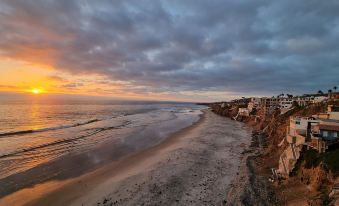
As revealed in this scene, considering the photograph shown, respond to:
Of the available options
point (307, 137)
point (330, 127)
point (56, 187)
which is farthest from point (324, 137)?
point (56, 187)

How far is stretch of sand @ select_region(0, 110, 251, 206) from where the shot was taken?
50.8 ft

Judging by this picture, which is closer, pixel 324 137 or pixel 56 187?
pixel 56 187

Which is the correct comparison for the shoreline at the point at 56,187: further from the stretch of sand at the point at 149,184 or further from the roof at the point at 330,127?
the roof at the point at 330,127

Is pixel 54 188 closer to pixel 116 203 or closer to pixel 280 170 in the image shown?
pixel 116 203

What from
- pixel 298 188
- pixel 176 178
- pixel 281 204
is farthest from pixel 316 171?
pixel 176 178

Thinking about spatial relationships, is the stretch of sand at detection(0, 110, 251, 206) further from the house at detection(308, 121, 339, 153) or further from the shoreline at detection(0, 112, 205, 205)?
the house at detection(308, 121, 339, 153)

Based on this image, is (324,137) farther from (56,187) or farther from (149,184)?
(56,187)

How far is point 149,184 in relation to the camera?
17.9 metres

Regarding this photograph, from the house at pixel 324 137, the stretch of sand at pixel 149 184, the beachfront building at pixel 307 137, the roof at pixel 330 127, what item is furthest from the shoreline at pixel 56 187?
the roof at pixel 330 127

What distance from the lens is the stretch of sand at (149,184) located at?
1549 cm

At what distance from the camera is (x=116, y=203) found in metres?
14.9

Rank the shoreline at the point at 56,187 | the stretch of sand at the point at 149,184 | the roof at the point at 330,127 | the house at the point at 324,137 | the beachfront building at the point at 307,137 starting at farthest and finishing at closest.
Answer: the roof at the point at 330,127
the house at the point at 324,137
the beachfront building at the point at 307,137
the shoreline at the point at 56,187
the stretch of sand at the point at 149,184

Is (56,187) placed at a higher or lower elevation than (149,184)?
lower

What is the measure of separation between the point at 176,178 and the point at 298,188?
9.20 meters
